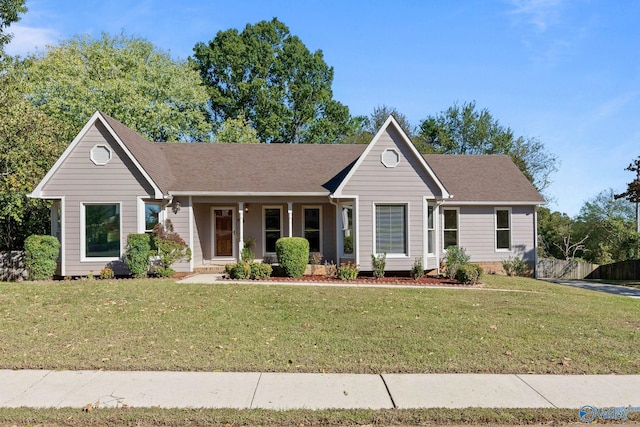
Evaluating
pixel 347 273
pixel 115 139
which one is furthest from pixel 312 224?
pixel 115 139

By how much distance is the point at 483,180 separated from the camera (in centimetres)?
2036

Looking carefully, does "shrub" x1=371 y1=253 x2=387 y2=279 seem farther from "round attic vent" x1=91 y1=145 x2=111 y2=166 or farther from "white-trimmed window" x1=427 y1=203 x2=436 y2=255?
"round attic vent" x1=91 y1=145 x2=111 y2=166

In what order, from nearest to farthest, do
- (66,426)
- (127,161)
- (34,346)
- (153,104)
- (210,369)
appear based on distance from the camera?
(66,426) < (210,369) < (34,346) < (127,161) < (153,104)

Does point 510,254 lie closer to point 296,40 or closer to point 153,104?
point 153,104

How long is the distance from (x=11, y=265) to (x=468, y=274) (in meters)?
16.9

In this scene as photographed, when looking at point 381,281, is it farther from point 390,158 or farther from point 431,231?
point 390,158

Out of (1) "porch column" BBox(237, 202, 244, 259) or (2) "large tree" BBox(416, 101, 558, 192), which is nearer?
(1) "porch column" BBox(237, 202, 244, 259)

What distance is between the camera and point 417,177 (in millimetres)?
15883

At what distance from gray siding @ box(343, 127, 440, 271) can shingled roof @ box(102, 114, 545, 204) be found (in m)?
1.73

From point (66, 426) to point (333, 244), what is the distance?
14.3 m

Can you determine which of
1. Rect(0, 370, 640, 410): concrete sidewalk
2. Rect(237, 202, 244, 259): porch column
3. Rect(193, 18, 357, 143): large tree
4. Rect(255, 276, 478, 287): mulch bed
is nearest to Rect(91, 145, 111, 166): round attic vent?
Rect(237, 202, 244, 259): porch column

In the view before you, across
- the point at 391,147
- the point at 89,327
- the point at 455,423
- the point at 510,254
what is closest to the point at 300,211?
the point at 391,147

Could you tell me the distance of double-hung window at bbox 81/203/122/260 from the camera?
49.6 feet

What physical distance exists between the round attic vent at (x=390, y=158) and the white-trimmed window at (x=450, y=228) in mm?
4957
